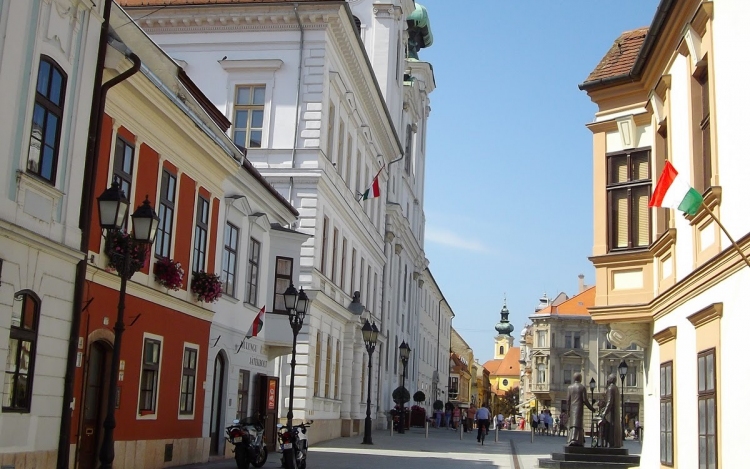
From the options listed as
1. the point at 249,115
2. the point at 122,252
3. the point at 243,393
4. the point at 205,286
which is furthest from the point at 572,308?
the point at 122,252

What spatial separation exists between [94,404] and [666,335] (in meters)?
9.09

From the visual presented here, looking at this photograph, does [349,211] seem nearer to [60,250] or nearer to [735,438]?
[60,250]

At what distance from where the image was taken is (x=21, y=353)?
41.9 ft

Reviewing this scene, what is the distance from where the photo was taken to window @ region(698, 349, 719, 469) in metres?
11.8

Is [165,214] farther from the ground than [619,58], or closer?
closer

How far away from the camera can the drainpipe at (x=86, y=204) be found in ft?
45.6

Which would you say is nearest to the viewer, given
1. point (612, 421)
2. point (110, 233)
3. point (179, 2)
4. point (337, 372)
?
point (110, 233)

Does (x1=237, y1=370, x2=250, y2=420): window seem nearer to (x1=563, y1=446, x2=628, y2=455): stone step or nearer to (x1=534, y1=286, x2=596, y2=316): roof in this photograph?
(x1=563, y1=446, x2=628, y2=455): stone step

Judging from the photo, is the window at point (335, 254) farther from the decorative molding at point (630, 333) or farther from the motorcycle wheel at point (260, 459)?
the decorative molding at point (630, 333)

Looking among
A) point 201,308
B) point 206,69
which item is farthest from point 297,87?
point 201,308

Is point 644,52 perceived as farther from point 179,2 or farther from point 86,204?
point 179,2

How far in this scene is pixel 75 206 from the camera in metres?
14.1

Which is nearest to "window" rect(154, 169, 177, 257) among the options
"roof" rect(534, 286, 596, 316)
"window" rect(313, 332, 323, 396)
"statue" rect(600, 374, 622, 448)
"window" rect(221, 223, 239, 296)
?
"window" rect(221, 223, 239, 296)

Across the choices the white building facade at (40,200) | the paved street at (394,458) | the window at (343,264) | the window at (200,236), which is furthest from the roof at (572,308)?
the white building facade at (40,200)
